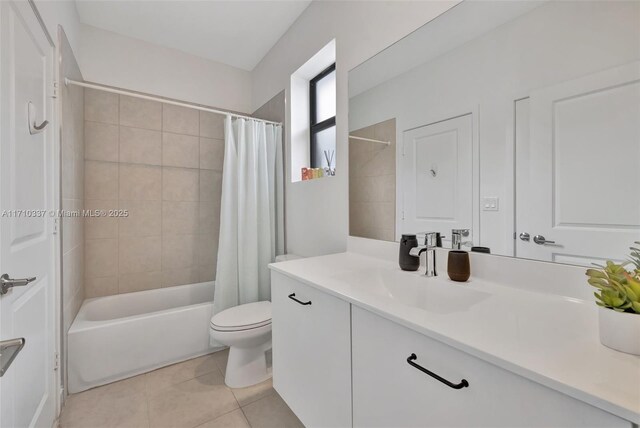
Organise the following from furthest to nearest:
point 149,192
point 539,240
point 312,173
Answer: point 149,192, point 312,173, point 539,240

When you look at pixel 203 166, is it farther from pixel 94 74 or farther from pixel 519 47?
pixel 519 47

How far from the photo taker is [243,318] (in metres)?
1.74

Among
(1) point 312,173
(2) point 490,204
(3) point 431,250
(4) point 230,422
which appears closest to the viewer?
(2) point 490,204

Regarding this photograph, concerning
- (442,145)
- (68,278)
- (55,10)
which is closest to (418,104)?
(442,145)

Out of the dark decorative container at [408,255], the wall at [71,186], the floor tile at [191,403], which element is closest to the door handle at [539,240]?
the dark decorative container at [408,255]

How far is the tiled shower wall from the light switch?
2337mm

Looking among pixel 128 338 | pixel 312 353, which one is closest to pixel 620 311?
pixel 312 353

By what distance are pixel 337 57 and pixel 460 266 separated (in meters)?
1.41

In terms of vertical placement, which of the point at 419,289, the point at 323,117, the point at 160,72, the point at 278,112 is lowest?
the point at 419,289

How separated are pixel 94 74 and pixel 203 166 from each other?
103cm

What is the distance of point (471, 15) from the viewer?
1.06m

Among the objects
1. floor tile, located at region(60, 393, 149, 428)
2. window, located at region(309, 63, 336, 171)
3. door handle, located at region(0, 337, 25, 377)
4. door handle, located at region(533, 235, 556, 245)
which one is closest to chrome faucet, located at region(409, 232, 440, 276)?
door handle, located at region(533, 235, 556, 245)

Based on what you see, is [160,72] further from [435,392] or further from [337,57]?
[435,392]

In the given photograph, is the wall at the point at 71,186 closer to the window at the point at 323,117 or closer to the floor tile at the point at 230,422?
the floor tile at the point at 230,422
